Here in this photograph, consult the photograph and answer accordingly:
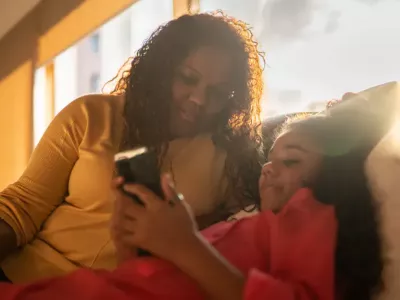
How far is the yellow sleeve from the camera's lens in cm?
102

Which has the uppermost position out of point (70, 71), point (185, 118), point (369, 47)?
point (369, 47)

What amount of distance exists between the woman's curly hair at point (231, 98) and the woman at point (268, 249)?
305 mm

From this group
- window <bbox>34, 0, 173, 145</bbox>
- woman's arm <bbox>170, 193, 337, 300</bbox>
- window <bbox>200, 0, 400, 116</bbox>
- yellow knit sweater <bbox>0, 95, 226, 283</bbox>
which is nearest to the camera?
woman's arm <bbox>170, 193, 337, 300</bbox>

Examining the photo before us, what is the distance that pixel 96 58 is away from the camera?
7.97 feet

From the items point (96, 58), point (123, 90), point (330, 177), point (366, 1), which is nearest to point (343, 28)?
point (366, 1)

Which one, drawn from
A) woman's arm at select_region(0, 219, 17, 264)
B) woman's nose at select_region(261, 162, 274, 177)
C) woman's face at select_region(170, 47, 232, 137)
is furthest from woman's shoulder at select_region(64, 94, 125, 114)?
woman's nose at select_region(261, 162, 274, 177)

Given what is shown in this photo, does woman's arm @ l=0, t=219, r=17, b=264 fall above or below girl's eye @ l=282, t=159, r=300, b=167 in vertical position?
below

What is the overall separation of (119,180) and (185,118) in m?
0.41

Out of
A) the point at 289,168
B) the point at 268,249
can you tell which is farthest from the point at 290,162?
the point at 268,249

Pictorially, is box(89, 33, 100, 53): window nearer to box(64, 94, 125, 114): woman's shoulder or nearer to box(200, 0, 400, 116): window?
box(200, 0, 400, 116): window

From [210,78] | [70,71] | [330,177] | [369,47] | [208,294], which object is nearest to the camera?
[208,294]

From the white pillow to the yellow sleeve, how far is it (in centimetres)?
57

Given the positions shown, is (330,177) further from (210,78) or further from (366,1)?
(366,1)

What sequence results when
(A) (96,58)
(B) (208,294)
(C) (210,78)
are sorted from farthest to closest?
(A) (96,58) → (C) (210,78) → (B) (208,294)
